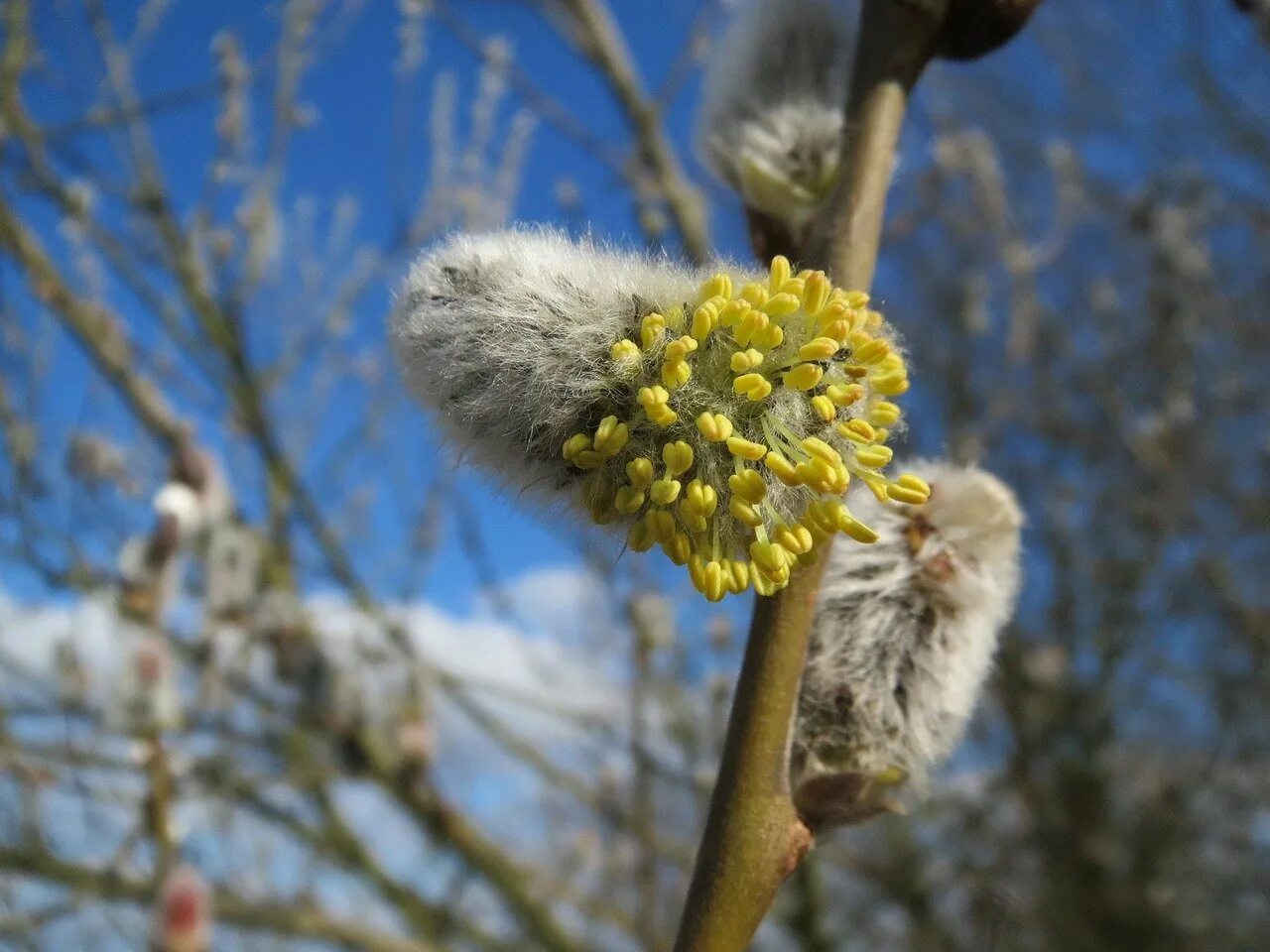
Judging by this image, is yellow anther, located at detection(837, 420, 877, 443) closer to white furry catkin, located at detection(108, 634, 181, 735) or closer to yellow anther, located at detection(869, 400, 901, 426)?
yellow anther, located at detection(869, 400, 901, 426)

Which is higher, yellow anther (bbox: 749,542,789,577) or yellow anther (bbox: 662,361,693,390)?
yellow anther (bbox: 662,361,693,390)

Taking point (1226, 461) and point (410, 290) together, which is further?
point (1226, 461)

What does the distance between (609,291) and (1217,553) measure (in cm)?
523

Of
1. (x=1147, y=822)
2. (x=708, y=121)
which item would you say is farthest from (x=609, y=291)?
(x=1147, y=822)

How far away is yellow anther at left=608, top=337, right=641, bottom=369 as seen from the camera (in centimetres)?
72

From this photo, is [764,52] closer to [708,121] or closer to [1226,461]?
[708,121]

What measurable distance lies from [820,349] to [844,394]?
0.04 meters

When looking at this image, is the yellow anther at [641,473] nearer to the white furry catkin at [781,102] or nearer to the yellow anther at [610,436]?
the yellow anther at [610,436]

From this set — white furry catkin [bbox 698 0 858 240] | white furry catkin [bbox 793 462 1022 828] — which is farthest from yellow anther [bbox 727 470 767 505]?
white furry catkin [bbox 698 0 858 240]

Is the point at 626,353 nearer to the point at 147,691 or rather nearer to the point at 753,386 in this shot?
the point at 753,386

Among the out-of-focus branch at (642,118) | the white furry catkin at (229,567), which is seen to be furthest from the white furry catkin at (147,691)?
the out-of-focus branch at (642,118)

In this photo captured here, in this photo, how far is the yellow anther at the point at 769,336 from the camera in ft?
2.38

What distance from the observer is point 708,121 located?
1.12 m

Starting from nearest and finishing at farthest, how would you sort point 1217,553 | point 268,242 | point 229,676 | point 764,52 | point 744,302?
1. point 744,302
2. point 764,52
3. point 229,676
4. point 268,242
5. point 1217,553
